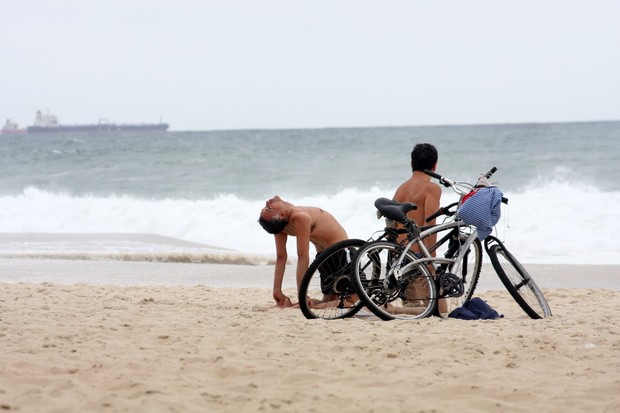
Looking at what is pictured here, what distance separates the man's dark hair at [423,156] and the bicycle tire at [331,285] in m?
0.94

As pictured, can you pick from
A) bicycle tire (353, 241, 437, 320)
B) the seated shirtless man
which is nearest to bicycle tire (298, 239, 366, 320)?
bicycle tire (353, 241, 437, 320)

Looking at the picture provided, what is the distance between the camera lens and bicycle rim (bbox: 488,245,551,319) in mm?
6621

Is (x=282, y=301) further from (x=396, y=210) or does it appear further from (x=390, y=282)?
(x=396, y=210)

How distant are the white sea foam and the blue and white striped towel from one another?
568cm

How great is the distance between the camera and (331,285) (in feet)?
21.6

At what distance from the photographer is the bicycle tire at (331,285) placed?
21.0 feet

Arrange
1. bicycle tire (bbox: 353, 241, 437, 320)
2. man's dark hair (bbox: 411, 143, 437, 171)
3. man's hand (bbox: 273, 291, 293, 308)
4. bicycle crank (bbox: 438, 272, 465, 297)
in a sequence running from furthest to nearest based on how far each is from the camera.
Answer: man's hand (bbox: 273, 291, 293, 308), man's dark hair (bbox: 411, 143, 437, 171), bicycle crank (bbox: 438, 272, 465, 297), bicycle tire (bbox: 353, 241, 437, 320)

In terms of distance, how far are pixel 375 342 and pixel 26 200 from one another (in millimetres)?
19886

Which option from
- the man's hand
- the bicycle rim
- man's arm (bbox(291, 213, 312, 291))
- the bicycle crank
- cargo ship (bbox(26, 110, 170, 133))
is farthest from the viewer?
cargo ship (bbox(26, 110, 170, 133))

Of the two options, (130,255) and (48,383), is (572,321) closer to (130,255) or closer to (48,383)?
(48,383)

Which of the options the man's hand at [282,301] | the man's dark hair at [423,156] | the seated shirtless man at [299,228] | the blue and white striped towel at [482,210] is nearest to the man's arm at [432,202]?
the man's dark hair at [423,156]

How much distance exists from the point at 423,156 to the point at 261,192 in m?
23.0

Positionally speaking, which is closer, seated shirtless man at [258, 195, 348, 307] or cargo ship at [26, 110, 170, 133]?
seated shirtless man at [258, 195, 348, 307]

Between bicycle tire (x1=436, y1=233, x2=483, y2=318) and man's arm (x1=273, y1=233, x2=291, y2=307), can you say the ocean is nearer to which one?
man's arm (x1=273, y1=233, x2=291, y2=307)
